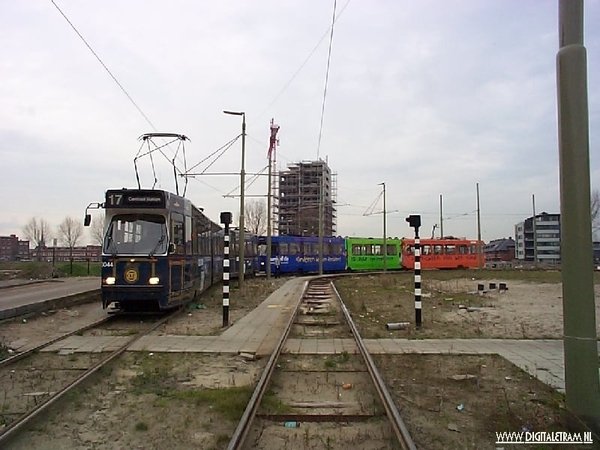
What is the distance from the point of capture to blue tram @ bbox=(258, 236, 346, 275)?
44.1 meters

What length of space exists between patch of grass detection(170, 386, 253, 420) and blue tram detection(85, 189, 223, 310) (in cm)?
703

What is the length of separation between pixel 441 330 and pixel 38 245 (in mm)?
86534

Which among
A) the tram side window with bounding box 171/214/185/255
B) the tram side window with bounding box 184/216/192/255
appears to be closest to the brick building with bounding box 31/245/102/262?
the tram side window with bounding box 184/216/192/255

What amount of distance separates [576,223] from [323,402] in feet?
11.1

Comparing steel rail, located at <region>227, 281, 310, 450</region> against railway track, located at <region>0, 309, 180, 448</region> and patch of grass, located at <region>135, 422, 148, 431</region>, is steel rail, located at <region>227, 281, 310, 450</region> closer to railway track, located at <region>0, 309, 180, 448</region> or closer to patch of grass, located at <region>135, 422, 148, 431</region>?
patch of grass, located at <region>135, 422, 148, 431</region>

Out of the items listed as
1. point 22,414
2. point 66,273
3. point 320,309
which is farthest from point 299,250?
point 22,414

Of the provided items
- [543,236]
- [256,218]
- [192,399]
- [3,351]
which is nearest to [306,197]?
[256,218]

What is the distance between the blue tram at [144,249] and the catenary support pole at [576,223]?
33.1 ft

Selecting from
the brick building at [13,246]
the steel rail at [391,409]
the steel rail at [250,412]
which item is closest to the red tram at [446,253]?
the steel rail at [391,409]

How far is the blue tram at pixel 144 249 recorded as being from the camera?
13539 mm

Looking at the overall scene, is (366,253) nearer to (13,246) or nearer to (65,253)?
(65,253)

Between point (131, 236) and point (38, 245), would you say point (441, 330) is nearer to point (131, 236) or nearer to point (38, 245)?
point (131, 236)

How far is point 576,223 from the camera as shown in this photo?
554cm

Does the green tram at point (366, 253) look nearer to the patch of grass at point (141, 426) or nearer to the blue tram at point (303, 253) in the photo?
the blue tram at point (303, 253)
